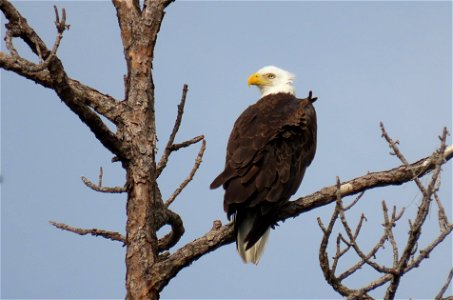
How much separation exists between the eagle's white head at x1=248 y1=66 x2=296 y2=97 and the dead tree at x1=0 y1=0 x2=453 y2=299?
9.55 feet

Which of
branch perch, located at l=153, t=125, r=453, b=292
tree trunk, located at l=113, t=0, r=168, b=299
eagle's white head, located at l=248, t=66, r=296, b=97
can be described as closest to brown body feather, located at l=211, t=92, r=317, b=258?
branch perch, located at l=153, t=125, r=453, b=292

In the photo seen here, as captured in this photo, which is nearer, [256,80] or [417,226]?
[417,226]

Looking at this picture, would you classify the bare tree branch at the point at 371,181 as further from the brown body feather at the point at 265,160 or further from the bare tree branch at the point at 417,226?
the bare tree branch at the point at 417,226

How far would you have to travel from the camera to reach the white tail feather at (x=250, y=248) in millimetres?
6625

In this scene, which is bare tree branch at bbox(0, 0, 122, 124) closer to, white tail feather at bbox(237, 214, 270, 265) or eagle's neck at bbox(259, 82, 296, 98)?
white tail feather at bbox(237, 214, 270, 265)

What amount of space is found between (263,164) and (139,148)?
1.15 meters

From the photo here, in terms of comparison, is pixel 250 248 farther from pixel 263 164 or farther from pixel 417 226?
pixel 417 226

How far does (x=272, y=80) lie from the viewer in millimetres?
9789

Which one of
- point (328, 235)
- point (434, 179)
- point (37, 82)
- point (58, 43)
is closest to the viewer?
point (434, 179)

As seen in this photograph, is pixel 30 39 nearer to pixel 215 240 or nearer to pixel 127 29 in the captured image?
pixel 127 29

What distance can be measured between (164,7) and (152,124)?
3.86 feet

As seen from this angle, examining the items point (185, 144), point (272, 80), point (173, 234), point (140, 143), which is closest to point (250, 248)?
point (173, 234)

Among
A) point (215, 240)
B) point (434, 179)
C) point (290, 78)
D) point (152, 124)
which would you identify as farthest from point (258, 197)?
point (290, 78)

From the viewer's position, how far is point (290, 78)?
9.79 meters
